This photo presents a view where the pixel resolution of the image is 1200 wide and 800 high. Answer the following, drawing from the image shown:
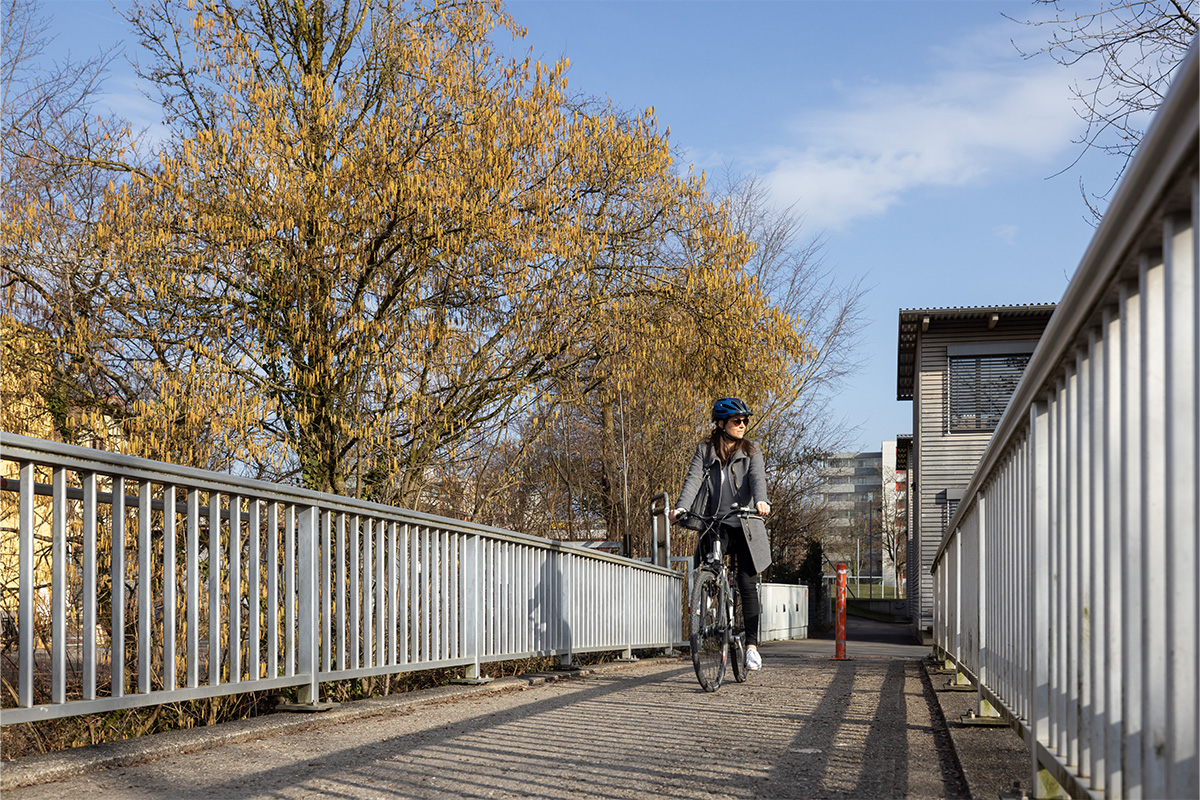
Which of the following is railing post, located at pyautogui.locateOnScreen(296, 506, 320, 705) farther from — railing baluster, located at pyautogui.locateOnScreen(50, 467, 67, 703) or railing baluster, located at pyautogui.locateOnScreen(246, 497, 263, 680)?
railing baluster, located at pyautogui.locateOnScreen(50, 467, 67, 703)

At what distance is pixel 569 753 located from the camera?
4059 mm

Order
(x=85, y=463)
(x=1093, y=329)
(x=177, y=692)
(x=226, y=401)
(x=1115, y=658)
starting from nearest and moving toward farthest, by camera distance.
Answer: (x=1115, y=658), (x=1093, y=329), (x=85, y=463), (x=177, y=692), (x=226, y=401)

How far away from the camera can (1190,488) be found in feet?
5.26

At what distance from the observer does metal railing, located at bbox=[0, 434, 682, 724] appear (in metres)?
3.62

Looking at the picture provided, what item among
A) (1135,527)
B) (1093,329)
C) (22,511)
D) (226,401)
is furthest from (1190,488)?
(226,401)

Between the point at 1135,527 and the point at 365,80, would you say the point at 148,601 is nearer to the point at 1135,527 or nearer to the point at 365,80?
the point at 1135,527

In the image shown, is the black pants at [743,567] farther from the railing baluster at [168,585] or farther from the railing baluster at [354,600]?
the railing baluster at [168,585]

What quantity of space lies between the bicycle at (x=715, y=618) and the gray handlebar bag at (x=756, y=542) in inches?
2.7

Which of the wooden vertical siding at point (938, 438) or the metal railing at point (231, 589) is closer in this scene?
the metal railing at point (231, 589)

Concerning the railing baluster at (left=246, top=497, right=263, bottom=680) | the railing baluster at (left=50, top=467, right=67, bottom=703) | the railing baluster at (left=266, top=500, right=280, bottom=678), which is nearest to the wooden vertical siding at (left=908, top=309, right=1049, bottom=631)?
the railing baluster at (left=266, top=500, right=280, bottom=678)

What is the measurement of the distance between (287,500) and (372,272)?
13.9 feet

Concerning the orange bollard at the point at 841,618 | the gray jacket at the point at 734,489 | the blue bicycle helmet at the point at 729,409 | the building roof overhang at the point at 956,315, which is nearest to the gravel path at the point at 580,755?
the gray jacket at the point at 734,489

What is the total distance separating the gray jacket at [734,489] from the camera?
22.6 feet

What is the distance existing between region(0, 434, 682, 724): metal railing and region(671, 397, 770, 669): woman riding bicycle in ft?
4.12
